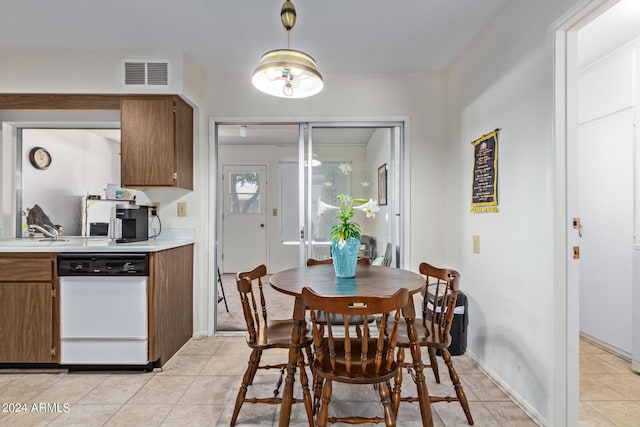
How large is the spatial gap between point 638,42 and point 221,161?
5.42 metres

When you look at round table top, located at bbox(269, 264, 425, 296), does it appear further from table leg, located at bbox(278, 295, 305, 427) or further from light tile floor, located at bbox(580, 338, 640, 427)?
light tile floor, located at bbox(580, 338, 640, 427)

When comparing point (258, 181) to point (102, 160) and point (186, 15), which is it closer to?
point (102, 160)

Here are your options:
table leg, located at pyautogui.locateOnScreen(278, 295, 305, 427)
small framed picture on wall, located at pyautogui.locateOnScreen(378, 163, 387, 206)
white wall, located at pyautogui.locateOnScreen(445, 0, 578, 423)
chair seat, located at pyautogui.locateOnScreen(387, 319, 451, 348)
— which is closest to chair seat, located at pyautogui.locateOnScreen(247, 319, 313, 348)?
table leg, located at pyautogui.locateOnScreen(278, 295, 305, 427)

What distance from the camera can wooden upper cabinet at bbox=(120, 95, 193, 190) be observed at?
9.31ft

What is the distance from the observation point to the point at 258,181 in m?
6.14

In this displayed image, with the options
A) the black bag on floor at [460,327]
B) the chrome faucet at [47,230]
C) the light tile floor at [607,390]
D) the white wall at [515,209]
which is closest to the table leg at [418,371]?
the white wall at [515,209]

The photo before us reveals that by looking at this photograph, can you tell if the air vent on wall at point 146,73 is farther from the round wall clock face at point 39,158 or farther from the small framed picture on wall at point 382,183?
the small framed picture on wall at point 382,183

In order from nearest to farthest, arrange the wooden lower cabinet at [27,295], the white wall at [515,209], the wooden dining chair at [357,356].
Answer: the wooden dining chair at [357,356] < the white wall at [515,209] < the wooden lower cabinet at [27,295]

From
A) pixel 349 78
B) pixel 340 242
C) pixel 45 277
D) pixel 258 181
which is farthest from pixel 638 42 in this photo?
pixel 258 181

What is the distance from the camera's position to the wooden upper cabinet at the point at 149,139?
284 centimetres

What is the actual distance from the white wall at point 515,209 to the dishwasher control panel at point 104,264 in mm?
2450

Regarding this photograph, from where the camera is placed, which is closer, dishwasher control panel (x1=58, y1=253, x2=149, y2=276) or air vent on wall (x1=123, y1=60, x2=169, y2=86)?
dishwasher control panel (x1=58, y1=253, x2=149, y2=276)

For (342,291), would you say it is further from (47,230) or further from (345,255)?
(47,230)

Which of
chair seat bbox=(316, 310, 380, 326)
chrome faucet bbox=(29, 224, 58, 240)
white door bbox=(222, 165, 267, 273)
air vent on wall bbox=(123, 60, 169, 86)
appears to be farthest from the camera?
white door bbox=(222, 165, 267, 273)
